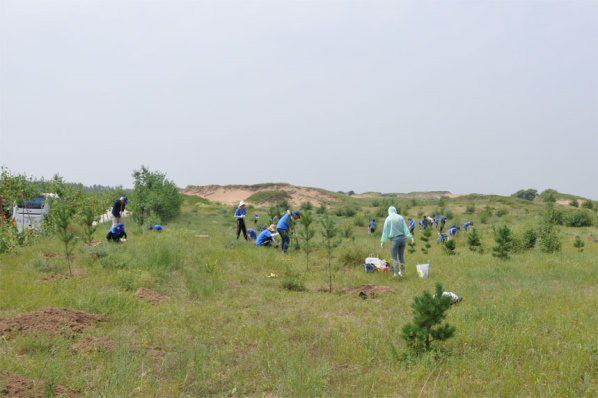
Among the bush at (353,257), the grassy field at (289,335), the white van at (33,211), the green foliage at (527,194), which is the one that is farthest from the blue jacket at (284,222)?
the green foliage at (527,194)

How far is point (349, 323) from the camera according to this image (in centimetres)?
530

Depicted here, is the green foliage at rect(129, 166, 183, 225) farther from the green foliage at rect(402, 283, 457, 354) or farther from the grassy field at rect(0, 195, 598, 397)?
the green foliage at rect(402, 283, 457, 354)

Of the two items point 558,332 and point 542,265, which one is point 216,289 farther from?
point 542,265

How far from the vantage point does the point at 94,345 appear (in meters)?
4.25

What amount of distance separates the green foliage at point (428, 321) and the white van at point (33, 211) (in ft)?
45.7

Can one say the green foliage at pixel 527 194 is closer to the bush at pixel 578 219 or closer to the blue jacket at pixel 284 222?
the bush at pixel 578 219

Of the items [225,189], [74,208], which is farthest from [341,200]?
[74,208]

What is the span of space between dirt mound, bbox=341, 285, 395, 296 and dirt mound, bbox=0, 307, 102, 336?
4.44 meters

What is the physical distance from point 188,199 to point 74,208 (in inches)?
1438

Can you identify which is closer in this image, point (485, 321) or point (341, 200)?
point (485, 321)

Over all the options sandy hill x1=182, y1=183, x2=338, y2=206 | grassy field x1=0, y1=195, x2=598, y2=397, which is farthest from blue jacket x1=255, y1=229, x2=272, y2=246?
sandy hill x1=182, y1=183, x2=338, y2=206

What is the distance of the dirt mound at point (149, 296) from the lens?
624cm

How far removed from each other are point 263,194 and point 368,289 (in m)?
59.7

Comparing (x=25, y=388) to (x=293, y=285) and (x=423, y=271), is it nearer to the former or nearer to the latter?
(x=293, y=285)
